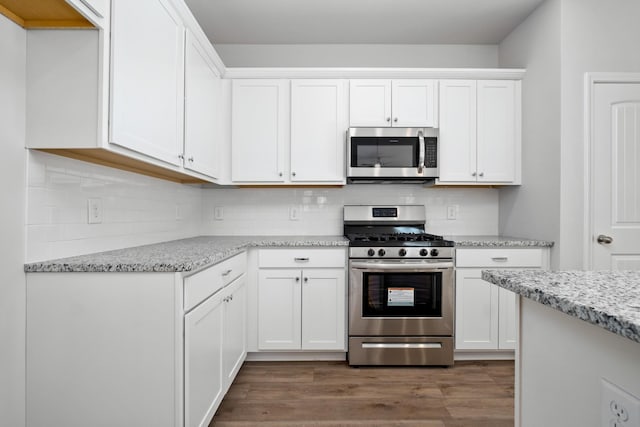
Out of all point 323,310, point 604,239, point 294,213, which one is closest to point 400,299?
point 323,310

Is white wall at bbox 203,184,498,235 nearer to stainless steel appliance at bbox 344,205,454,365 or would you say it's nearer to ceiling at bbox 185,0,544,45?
stainless steel appliance at bbox 344,205,454,365

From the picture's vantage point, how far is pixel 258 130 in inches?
118

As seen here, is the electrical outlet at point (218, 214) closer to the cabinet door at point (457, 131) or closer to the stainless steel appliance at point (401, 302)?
the stainless steel appliance at point (401, 302)

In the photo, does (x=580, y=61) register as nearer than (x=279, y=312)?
Yes

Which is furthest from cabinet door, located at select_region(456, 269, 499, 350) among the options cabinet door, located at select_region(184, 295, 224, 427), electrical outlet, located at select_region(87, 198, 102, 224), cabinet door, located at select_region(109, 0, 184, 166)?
electrical outlet, located at select_region(87, 198, 102, 224)

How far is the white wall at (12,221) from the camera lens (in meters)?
1.36

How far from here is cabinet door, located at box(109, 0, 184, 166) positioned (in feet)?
4.74

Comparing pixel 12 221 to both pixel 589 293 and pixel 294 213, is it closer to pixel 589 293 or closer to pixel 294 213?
pixel 589 293

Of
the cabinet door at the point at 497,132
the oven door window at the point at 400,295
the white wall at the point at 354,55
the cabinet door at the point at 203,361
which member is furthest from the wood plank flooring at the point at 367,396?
the white wall at the point at 354,55

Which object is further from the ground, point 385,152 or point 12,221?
point 385,152

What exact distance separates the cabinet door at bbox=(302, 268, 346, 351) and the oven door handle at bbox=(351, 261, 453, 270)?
0.18m

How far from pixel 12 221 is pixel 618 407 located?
1.89 m

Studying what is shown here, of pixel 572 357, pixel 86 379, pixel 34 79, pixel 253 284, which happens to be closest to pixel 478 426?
pixel 572 357

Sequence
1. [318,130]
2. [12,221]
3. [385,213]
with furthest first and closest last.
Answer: [385,213] < [318,130] < [12,221]
